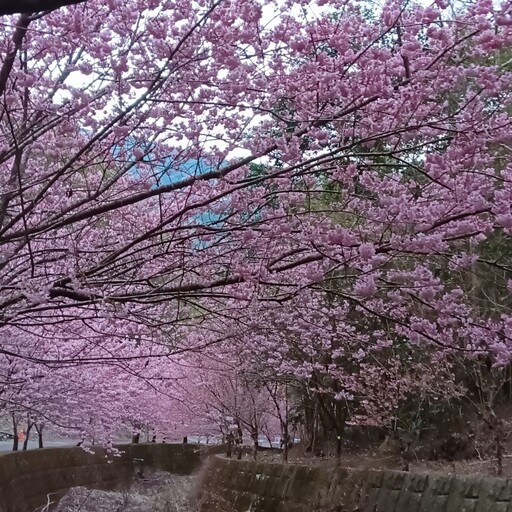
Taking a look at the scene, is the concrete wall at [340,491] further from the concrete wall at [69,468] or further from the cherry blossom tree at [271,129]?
the concrete wall at [69,468]

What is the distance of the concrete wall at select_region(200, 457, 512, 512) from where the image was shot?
267 inches

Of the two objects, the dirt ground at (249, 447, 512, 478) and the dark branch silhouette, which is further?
the dirt ground at (249, 447, 512, 478)

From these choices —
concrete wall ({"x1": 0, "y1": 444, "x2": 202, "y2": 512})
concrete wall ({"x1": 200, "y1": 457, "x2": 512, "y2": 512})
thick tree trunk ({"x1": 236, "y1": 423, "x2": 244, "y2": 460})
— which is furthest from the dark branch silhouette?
thick tree trunk ({"x1": 236, "y1": 423, "x2": 244, "y2": 460})

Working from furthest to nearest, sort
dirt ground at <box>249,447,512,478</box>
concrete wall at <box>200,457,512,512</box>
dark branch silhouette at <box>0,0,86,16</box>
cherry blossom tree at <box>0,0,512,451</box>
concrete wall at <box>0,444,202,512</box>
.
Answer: concrete wall at <box>0,444,202,512</box> < dirt ground at <box>249,447,512,478</box> < concrete wall at <box>200,457,512,512</box> < cherry blossom tree at <box>0,0,512,451</box> < dark branch silhouette at <box>0,0,86,16</box>

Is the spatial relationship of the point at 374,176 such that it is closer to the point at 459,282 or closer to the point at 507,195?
the point at 507,195

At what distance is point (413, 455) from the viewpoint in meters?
11.6

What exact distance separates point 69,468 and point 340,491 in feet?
Answer: 31.9

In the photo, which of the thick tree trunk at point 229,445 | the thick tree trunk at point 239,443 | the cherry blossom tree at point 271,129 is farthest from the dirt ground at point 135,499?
the cherry blossom tree at point 271,129

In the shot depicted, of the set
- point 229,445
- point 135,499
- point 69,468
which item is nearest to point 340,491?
point 135,499

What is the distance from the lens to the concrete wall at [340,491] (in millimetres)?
6781

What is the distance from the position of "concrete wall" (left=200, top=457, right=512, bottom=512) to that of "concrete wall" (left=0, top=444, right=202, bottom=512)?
12.1 ft

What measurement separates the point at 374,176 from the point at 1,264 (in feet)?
Answer: 8.23

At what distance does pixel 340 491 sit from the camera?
959 cm

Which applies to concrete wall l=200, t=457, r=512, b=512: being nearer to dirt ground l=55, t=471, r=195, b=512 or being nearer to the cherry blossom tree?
dirt ground l=55, t=471, r=195, b=512
